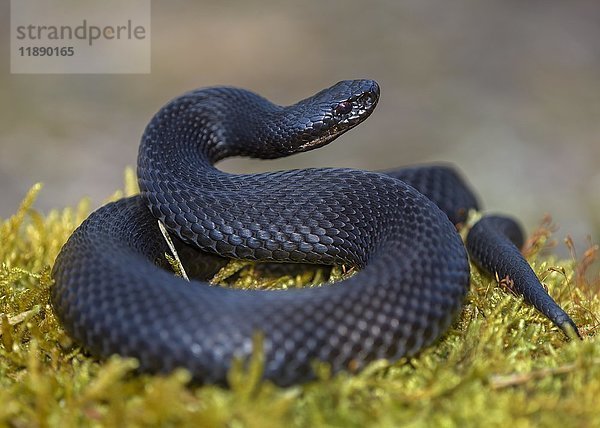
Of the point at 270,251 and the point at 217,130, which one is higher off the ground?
the point at 217,130

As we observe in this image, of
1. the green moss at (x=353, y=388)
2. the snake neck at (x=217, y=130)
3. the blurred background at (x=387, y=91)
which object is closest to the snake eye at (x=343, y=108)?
the snake neck at (x=217, y=130)

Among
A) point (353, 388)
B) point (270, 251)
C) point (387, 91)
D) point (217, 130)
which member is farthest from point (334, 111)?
point (387, 91)

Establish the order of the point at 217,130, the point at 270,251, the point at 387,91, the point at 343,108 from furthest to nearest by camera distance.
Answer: the point at 387,91 → the point at 217,130 → the point at 343,108 → the point at 270,251

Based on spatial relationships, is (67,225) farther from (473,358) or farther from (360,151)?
(360,151)

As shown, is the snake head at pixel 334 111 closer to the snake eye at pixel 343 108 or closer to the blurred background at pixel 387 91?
the snake eye at pixel 343 108

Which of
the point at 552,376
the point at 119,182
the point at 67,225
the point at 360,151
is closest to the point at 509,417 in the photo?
the point at 552,376

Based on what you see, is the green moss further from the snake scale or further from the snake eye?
the snake eye

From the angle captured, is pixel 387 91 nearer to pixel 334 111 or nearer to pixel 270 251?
pixel 334 111
